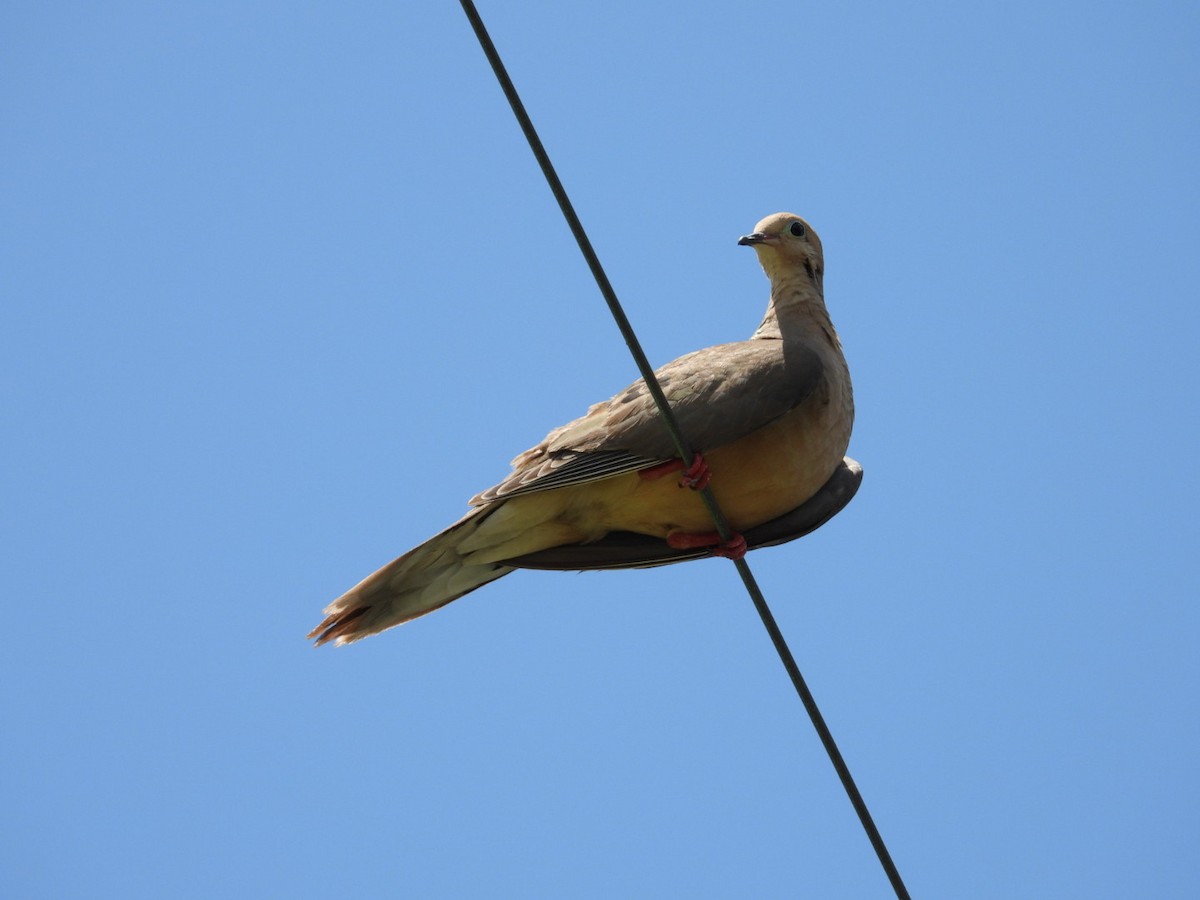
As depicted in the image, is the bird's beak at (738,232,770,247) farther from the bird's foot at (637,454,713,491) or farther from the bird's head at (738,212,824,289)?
the bird's foot at (637,454,713,491)

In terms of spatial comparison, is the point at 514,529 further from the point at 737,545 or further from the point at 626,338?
the point at 626,338

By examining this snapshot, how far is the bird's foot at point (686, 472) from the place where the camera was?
4770mm

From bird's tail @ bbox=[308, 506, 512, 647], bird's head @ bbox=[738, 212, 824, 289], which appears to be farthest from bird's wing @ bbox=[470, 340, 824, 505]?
bird's head @ bbox=[738, 212, 824, 289]

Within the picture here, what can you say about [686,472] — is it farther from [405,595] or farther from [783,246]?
[783,246]

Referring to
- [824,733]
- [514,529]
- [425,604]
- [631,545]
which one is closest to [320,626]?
[425,604]

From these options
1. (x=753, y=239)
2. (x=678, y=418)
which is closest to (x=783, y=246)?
(x=753, y=239)

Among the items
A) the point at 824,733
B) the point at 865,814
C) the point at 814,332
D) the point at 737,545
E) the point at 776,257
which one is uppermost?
the point at 776,257

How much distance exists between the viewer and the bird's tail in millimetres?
5203

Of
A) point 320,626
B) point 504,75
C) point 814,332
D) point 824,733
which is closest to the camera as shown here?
point 504,75

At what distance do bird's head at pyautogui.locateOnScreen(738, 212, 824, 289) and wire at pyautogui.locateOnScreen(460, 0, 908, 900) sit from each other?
1845 millimetres

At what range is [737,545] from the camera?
5.11 meters

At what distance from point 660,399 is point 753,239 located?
2.26 metres

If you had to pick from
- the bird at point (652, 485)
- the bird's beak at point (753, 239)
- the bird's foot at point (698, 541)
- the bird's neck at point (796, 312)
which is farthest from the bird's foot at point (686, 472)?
the bird's beak at point (753, 239)

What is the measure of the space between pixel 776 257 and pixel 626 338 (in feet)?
8.22
